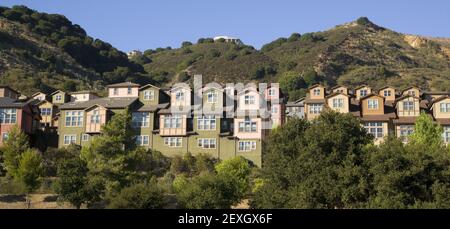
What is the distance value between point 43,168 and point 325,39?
129 meters

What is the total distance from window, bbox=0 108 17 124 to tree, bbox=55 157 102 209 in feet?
75.7

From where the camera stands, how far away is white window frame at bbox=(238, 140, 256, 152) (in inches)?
2576

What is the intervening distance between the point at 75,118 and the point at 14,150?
15.1m

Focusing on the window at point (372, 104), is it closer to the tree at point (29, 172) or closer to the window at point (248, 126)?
the window at point (248, 126)

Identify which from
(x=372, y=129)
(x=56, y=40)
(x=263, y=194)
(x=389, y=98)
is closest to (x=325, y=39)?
(x=56, y=40)

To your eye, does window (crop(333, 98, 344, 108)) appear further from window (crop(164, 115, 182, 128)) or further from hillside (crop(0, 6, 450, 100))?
hillside (crop(0, 6, 450, 100))

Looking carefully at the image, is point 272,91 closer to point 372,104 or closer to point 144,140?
point 372,104

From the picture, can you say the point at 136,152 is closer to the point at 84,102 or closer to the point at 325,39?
the point at 84,102

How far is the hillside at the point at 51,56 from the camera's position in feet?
348

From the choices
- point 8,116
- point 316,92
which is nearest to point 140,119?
point 8,116

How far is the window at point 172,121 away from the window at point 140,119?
2.40 metres

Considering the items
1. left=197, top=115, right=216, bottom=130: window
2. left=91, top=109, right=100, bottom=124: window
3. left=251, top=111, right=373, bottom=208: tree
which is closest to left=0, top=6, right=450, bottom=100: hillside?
left=91, top=109, right=100, bottom=124: window

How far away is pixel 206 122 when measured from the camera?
6781cm

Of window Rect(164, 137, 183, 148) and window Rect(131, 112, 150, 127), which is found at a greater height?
window Rect(131, 112, 150, 127)
